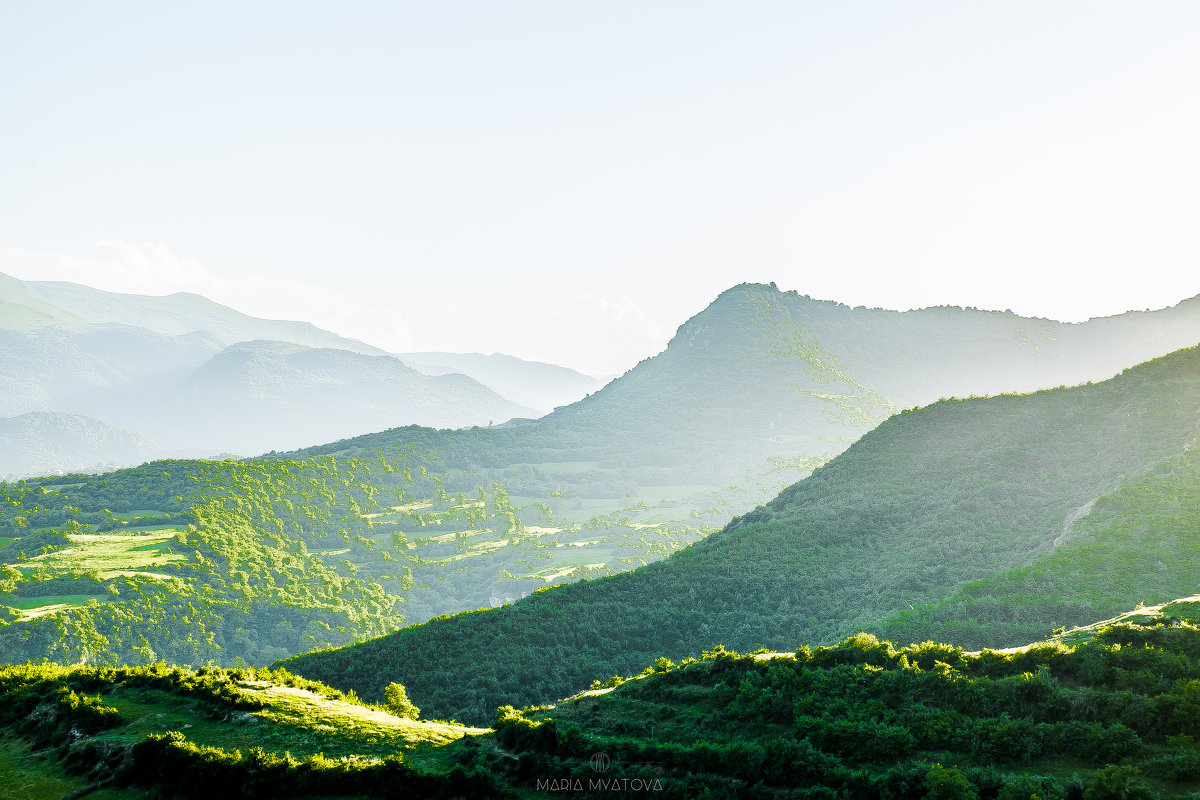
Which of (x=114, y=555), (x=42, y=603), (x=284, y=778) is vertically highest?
(x=114, y=555)

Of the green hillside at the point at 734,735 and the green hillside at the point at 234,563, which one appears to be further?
the green hillside at the point at 234,563

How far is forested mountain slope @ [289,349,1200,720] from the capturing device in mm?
67438

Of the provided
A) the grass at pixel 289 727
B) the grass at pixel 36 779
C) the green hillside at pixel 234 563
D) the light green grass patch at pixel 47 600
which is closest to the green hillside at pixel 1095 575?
the grass at pixel 289 727

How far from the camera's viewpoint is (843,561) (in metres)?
79.2

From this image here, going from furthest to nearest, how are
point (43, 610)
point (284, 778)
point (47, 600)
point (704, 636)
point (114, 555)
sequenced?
A: point (114, 555) → point (47, 600) → point (43, 610) → point (704, 636) → point (284, 778)

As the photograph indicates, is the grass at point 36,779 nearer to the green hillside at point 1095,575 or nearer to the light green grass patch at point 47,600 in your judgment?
the green hillside at point 1095,575

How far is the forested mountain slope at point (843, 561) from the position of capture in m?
67.4

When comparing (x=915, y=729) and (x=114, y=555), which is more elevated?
(x=114, y=555)

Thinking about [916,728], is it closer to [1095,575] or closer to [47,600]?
[1095,575]

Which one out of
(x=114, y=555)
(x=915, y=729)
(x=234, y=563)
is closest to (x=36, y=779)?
(x=915, y=729)

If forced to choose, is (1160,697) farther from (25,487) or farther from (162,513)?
(25,487)

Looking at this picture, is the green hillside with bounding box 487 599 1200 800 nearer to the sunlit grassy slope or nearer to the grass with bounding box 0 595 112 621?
the sunlit grassy slope

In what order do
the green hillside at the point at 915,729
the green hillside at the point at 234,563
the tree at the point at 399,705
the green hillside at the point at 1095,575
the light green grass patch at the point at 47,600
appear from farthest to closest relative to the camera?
the green hillside at the point at 234,563 → the light green grass patch at the point at 47,600 → the green hillside at the point at 1095,575 → the tree at the point at 399,705 → the green hillside at the point at 915,729

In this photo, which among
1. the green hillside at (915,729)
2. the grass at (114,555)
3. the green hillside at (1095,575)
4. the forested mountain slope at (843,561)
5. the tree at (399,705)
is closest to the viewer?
the green hillside at (915,729)
